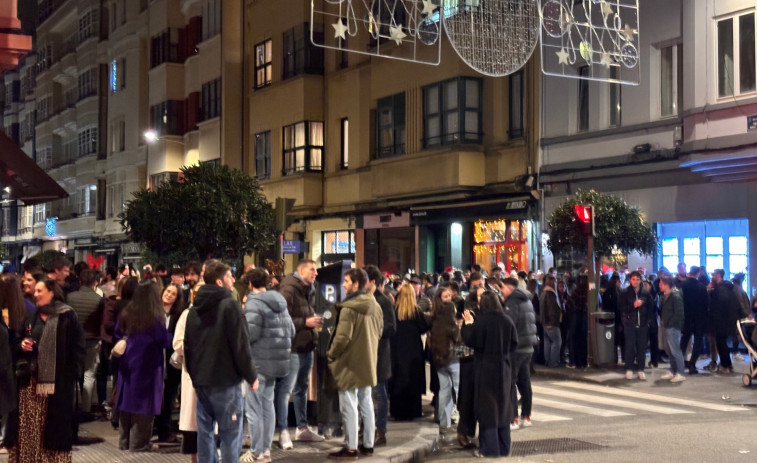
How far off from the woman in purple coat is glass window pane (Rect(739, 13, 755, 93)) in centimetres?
1487

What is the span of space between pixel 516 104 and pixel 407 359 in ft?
53.0

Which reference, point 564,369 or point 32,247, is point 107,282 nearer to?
point 564,369

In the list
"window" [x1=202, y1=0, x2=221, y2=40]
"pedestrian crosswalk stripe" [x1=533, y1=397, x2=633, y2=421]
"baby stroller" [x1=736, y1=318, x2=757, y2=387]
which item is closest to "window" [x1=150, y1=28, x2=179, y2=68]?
"window" [x1=202, y1=0, x2=221, y2=40]

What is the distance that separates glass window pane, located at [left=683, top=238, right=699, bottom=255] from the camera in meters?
22.3

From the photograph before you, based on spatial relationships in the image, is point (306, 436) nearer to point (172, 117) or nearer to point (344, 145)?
point (344, 145)

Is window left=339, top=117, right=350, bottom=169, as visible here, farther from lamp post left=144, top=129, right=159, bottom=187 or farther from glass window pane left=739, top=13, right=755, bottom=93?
glass window pane left=739, top=13, right=755, bottom=93

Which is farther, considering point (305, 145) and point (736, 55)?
point (305, 145)

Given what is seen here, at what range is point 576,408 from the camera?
13938mm

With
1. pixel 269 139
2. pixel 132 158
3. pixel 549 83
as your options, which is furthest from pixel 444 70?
pixel 132 158

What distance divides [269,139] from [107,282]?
2161cm

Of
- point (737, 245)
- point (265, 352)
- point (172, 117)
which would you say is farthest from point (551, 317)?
point (172, 117)

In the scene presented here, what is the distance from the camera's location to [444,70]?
28172 mm

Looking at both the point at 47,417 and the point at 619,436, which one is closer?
the point at 47,417

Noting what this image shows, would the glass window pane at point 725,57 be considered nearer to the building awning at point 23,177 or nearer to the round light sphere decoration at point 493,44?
the round light sphere decoration at point 493,44
